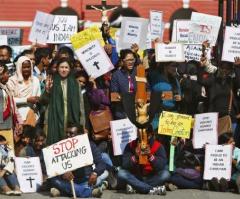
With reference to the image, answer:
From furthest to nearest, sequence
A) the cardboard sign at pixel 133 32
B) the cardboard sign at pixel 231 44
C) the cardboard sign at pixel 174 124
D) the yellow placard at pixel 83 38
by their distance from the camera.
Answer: the cardboard sign at pixel 133 32, the cardboard sign at pixel 231 44, the yellow placard at pixel 83 38, the cardboard sign at pixel 174 124

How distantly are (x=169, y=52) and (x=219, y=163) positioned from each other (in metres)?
1.60

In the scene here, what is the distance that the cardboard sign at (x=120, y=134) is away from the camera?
37.0 feet

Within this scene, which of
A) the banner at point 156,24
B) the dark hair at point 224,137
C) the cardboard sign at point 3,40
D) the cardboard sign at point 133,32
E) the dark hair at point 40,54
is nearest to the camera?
the dark hair at point 224,137

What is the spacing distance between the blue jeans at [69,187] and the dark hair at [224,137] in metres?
1.89

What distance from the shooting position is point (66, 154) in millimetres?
10578

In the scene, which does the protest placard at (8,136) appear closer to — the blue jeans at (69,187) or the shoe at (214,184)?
the blue jeans at (69,187)

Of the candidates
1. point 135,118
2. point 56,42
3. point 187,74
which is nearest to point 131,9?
point 56,42

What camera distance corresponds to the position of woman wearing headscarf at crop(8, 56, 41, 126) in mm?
11203

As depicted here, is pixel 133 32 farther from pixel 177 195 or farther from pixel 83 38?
pixel 177 195

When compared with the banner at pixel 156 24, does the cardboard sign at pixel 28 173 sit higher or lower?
lower

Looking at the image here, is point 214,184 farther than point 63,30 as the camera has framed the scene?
No

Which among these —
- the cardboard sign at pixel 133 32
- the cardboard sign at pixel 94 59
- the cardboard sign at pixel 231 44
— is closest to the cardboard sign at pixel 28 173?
the cardboard sign at pixel 94 59

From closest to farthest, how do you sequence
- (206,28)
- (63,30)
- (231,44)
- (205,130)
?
(205,130)
(231,44)
(206,28)
(63,30)

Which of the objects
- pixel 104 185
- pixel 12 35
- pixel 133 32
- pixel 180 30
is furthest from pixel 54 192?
pixel 12 35
